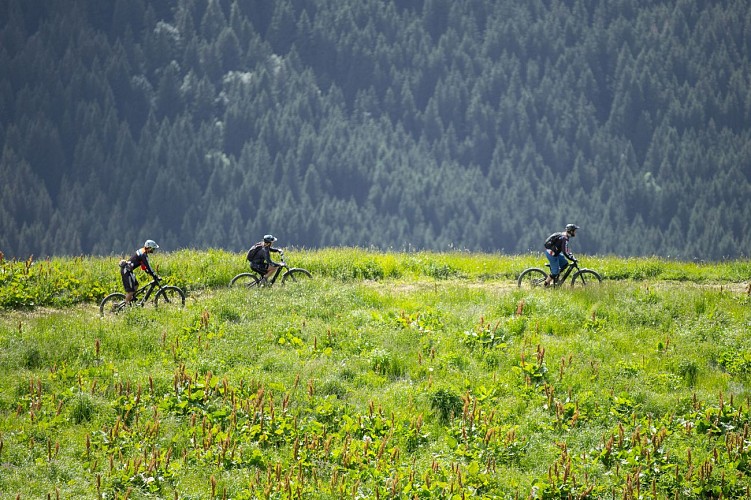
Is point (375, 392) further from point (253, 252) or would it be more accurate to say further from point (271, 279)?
point (271, 279)

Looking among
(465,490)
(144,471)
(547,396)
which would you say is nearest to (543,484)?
(465,490)

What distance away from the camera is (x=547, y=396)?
16.8 meters

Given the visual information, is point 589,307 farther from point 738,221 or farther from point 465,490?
point 738,221

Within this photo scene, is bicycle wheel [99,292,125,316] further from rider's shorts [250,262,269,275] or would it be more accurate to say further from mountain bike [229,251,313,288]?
rider's shorts [250,262,269,275]

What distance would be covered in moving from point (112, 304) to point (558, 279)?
1168cm

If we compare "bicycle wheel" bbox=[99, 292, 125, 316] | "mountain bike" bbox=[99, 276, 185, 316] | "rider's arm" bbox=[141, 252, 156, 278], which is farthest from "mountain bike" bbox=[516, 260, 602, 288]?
"bicycle wheel" bbox=[99, 292, 125, 316]

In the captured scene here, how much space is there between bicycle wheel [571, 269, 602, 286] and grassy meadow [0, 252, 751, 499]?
1290 millimetres

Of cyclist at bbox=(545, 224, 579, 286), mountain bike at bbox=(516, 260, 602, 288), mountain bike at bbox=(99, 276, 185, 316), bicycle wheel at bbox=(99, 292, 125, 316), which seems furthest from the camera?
mountain bike at bbox=(516, 260, 602, 288)

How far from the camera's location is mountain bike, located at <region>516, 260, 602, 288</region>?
24.8m

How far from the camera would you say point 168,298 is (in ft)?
76.8

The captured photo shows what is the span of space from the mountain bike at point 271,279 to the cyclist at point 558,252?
6395 millimetres

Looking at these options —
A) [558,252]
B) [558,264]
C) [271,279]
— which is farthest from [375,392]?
[558,264]

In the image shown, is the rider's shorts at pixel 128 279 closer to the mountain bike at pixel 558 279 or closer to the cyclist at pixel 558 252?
the mountain bike at pixel 558 279

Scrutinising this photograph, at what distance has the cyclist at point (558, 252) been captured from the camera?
2408cm
